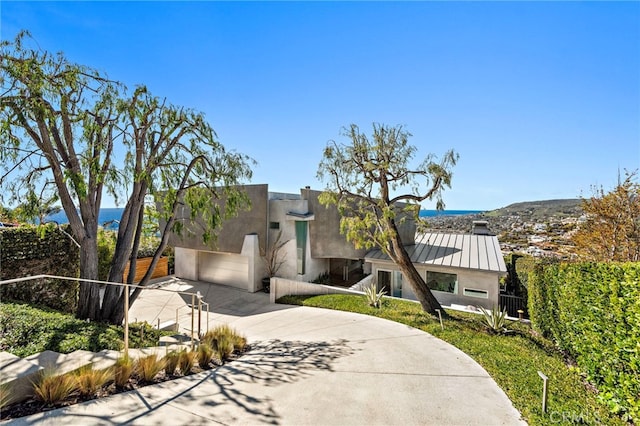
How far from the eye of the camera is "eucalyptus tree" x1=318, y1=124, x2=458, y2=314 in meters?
9.58

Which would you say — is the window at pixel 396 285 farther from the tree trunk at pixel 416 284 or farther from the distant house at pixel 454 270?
the tree trunk at pixel 416 284

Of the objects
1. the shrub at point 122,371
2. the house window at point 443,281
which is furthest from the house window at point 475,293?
the shrub at point 122,371

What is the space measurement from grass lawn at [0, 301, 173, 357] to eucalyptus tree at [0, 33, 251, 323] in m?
1.51

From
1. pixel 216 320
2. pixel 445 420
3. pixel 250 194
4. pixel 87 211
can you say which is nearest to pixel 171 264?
pixel 250 194

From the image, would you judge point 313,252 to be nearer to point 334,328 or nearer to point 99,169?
point 334,328

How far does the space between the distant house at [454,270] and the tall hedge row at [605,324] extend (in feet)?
18.8

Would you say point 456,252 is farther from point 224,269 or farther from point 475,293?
point 224,269

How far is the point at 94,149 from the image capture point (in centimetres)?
729

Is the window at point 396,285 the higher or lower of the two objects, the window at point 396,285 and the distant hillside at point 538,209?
the lower

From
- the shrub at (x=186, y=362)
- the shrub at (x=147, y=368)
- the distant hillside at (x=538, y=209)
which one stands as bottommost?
the shrub at (x=186, y=362)

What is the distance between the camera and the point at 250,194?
15.2 m

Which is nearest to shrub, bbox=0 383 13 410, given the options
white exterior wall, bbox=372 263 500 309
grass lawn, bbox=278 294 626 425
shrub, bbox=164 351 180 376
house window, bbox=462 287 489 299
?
shrub, bbox=164 351 180 376

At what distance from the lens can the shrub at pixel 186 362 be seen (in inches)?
185

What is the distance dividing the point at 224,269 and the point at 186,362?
1187 cm
